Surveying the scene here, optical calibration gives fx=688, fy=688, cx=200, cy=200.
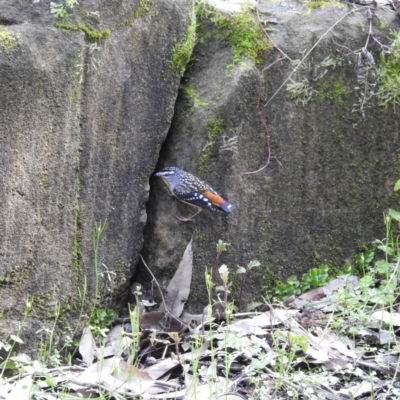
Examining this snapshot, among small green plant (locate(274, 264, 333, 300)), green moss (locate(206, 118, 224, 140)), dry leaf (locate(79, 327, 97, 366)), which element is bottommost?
dry leaf (locate(79, 327, 97, 366))

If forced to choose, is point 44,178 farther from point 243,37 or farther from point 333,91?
point 333,91

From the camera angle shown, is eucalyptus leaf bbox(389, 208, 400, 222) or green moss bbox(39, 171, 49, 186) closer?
green moss bbox(39, 171, 49, 186)

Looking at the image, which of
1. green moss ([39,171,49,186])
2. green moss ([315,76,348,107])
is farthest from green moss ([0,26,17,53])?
green moss ([315,76,348,107])

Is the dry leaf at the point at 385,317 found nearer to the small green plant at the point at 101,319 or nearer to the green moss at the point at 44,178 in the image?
the small green plant at the point at 101,319

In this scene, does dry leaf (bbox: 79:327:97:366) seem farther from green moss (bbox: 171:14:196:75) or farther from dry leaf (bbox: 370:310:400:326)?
green moss (bbox: 171:14:196:75)

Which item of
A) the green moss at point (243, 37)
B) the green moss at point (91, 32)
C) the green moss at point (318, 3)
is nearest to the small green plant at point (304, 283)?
the green moss at point (243, 37)

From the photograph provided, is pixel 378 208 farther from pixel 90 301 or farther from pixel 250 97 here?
pixel 90 301
